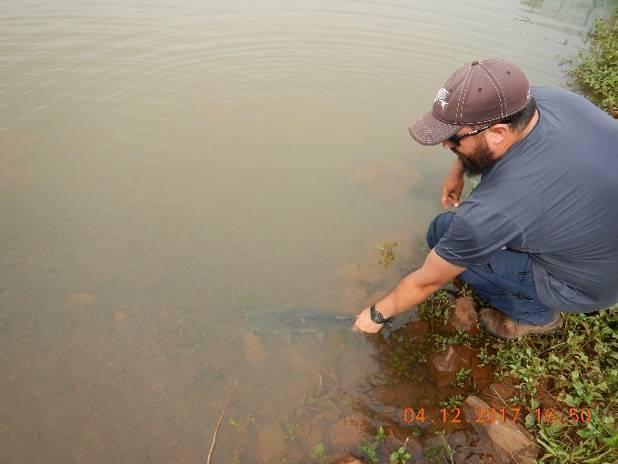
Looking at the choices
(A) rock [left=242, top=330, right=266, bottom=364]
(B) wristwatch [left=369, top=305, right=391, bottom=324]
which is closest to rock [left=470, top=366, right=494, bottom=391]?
(B) wristwatch [left=369, top=305, right=391, bottom=324]

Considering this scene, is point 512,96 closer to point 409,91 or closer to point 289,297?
point 289,297

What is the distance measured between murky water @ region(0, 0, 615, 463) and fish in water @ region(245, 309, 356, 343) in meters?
0.09

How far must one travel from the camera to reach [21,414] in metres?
3.24

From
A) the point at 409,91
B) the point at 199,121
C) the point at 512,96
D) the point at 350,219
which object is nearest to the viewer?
the point at 512,96

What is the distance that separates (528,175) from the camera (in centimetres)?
234

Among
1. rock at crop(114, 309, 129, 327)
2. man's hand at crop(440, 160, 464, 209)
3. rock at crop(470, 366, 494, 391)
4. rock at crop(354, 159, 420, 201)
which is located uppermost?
man's hand at crop(440, 160, 464, 209)

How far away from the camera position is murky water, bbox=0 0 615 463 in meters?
3.33

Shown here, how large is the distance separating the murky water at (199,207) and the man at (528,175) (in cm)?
169

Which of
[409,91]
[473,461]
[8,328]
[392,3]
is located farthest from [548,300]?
[392,3]

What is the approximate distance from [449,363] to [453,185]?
5.29 ft

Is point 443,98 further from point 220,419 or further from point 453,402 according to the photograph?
point 220,419

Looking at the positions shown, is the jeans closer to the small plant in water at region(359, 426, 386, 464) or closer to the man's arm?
the man's arm

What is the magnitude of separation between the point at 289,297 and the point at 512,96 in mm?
2746

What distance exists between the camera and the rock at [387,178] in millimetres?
5398
